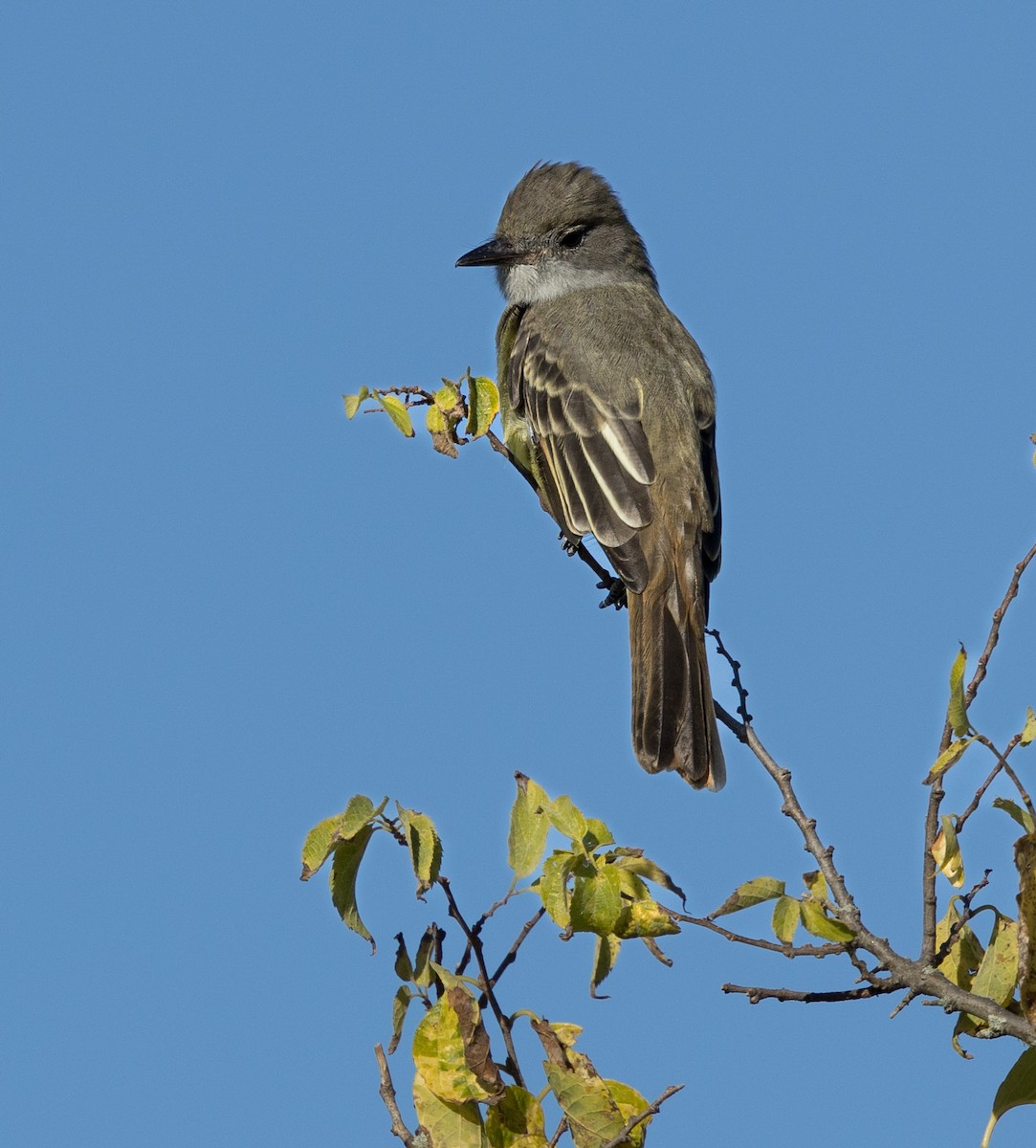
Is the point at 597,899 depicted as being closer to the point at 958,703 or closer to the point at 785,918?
the point at 785,918

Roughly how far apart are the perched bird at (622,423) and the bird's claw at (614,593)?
0.26 meters

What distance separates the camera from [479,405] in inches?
196

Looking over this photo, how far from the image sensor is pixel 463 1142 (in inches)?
115

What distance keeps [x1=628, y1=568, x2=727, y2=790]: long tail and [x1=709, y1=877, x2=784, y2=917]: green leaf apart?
2.31 metres

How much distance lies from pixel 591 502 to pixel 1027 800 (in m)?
3.39

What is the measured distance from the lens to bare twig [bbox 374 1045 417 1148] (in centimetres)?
291

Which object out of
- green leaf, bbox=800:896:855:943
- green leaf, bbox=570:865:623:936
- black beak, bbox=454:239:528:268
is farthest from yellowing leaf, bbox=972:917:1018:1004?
black beak, bbox=454:239:528:268

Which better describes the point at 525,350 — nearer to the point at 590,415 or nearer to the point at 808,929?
the point at 590,415

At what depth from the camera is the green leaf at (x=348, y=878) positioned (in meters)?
3.16

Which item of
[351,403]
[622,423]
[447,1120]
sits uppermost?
[622,423]

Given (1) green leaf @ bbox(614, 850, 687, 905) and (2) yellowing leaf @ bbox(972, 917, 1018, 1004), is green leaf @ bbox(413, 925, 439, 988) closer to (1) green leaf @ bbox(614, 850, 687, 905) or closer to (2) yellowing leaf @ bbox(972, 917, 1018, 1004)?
(1) green leaf @ bbox(614, 850, 687, 905)

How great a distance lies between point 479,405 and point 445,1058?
2570 mm

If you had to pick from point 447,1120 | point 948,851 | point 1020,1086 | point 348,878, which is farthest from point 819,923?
point 348,878

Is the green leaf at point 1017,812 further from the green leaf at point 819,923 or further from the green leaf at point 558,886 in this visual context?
the green leaf at point 558,886
